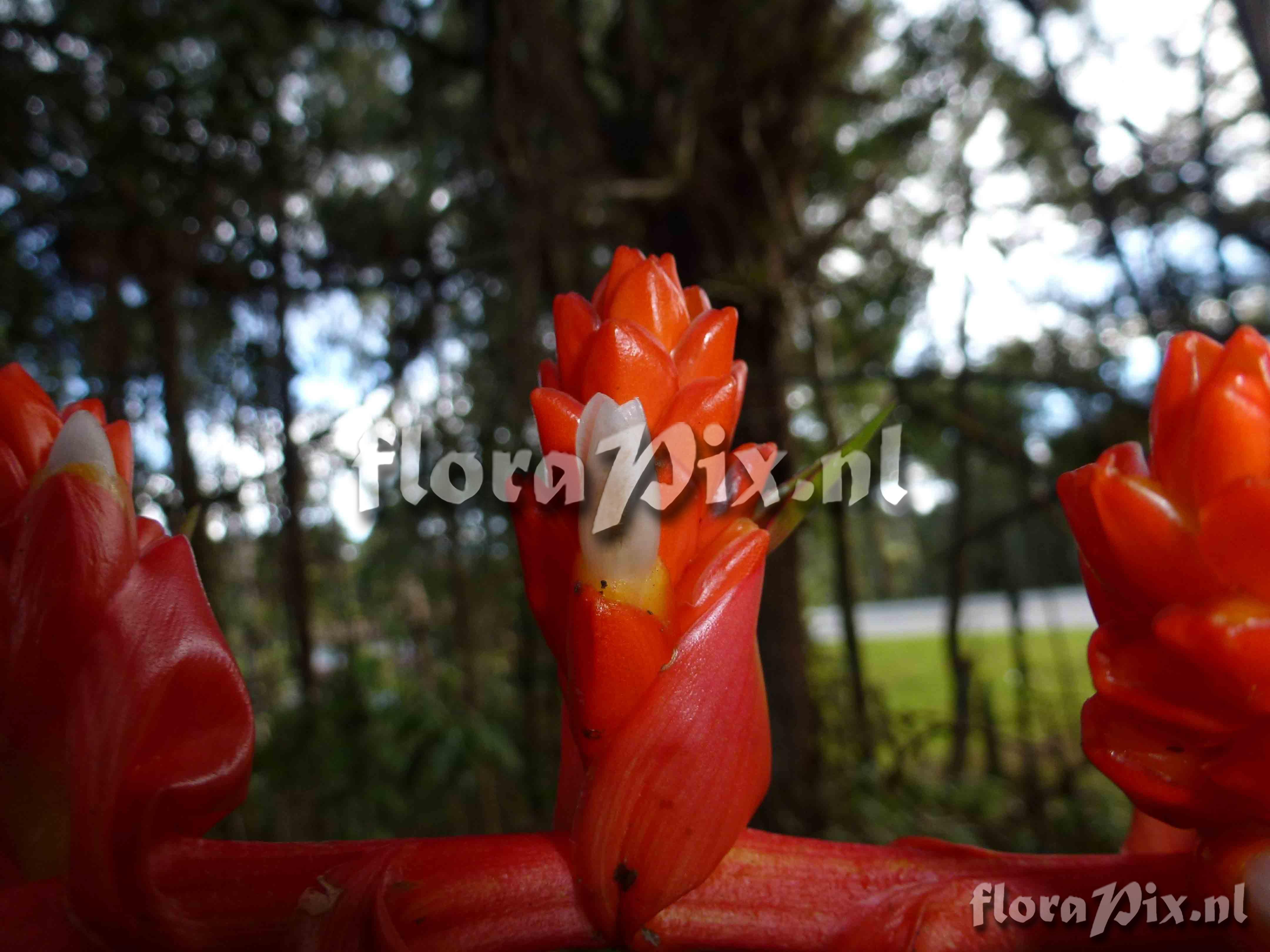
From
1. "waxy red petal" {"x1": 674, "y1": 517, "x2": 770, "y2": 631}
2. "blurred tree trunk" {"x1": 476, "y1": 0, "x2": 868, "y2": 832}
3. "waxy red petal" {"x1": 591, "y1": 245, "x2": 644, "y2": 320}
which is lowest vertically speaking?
"waxy red petal" {"x1": 674, "y1": 517, "x2": 770, "y2": 631}

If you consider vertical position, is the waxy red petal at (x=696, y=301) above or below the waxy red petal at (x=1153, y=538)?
above

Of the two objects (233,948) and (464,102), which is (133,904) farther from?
(464,102)

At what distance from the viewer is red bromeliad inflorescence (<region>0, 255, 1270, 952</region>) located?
22 cm

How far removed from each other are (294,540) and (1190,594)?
4.52 feet

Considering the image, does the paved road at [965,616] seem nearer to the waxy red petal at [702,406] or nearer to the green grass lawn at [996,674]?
the green grass lawn at [996,674]

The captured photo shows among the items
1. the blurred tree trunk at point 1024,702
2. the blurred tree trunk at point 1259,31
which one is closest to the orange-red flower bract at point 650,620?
the blurred tree trunk at point 1259,31

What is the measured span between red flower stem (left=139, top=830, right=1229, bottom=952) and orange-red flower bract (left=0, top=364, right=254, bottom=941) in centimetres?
2

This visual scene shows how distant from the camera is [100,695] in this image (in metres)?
0.23

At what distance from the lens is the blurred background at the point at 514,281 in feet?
4.10

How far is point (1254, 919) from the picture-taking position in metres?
0.21

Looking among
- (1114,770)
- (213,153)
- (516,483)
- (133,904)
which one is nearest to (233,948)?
(133,904)

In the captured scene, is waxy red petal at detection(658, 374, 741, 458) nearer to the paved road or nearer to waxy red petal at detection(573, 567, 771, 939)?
Result: waxy red petal at detection(573, 567, 771, 939)

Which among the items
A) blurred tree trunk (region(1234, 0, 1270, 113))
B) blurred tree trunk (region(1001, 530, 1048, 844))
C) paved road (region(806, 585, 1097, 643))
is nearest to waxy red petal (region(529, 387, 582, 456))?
blurred tree trunk (region(1234, 0, 1270, 113))

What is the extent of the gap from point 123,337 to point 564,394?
5.04ft
